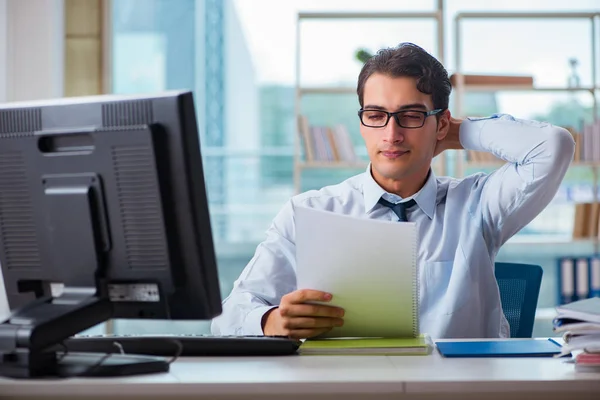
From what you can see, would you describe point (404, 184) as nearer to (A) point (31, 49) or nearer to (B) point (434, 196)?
(B) point (434, 196)

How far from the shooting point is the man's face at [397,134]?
2018 millimetres

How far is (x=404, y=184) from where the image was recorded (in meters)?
2.11

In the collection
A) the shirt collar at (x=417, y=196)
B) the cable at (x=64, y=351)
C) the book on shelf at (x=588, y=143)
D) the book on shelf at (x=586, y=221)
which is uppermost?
the book on shelf at (x=588, y=143)

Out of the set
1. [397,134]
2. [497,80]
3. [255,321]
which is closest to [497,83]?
[497,80]

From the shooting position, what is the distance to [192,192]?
51.7 inches

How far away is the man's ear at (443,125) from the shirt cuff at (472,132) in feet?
0.15

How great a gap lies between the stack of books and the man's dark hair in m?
0.79

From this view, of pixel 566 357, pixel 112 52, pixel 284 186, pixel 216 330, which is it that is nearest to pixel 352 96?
pixel 284 186

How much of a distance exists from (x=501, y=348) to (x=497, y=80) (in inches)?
123

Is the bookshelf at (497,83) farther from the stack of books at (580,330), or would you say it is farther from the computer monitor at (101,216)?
the computer monitor at (101,216)

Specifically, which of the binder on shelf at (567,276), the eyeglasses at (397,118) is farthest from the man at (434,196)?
the binder on shelf at (567,276)

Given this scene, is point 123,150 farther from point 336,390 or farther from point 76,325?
point 336,390

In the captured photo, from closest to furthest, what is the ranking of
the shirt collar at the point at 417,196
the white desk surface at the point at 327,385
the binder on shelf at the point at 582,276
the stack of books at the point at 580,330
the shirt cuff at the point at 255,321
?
the white desk surface at the point at 327,385
the stack of books at the point at 580,330
the shirt cuff at the point at 255,321
the shirt collar at the point at 417,196
the binder on shelf at the point at 582,276

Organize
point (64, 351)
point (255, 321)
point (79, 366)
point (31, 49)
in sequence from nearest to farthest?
point (79, 366)
point (64, 351)
point (255, 321)
point (31, 49)
